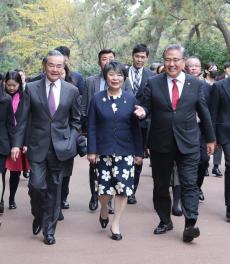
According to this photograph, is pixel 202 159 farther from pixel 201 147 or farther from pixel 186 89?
pixel 186 89

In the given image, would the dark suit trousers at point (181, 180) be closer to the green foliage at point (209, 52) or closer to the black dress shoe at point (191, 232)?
the black dress shoe at point (191, 232)

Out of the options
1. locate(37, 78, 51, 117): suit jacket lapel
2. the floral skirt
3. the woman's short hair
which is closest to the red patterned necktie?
the woman's short hair

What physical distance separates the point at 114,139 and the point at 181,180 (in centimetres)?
86

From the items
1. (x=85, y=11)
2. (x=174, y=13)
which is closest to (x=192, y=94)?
(x=174, y=13)

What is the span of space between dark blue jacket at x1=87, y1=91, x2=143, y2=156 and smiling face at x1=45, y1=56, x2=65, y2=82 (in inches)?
20.8

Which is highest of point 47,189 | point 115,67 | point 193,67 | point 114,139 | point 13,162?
point 193,67

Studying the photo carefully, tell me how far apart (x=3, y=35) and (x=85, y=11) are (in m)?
5.48

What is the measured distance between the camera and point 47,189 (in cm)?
577

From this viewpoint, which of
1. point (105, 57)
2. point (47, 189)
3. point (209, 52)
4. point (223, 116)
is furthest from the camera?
point (209, 52)

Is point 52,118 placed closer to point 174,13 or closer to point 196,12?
point 196,12

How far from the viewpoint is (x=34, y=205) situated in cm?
572

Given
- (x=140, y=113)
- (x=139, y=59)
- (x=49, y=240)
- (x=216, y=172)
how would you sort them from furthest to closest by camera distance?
(x=216, y=172)
(x=139, y=59)
(x=49, y=240)
(x=140, y=113)

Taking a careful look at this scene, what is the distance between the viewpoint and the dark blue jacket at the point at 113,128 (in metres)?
5.81

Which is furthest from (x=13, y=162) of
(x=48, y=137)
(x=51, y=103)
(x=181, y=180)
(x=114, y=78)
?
(x=181, y=180)
